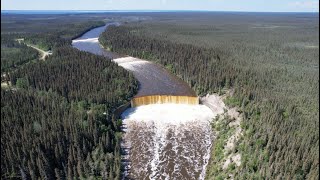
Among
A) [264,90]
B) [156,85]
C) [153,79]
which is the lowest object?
[156,85]

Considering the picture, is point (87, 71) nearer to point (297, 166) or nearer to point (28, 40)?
point (297, 166)

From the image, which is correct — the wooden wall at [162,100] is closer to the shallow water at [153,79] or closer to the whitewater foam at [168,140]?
the whitewater foam at [168,140]

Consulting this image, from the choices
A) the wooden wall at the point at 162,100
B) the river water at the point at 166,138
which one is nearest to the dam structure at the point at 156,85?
the wooden wall at the point at 162,100

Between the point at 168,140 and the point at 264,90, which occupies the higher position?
the point at 264,90

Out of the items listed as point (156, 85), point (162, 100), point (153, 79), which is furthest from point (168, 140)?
point (153, 79)

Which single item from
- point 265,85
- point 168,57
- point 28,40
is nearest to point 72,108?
point 265,85

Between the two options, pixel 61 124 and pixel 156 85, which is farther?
pixel 156 85

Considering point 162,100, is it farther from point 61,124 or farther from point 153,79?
Result: point 61,124
